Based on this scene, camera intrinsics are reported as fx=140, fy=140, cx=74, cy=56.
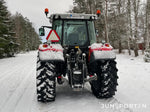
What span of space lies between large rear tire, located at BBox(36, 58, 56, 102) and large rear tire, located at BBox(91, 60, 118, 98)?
134cm

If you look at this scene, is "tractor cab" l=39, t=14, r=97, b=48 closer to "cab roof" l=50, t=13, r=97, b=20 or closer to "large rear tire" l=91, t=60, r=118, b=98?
"cab roof" l=50, t=13, r=97, b=20

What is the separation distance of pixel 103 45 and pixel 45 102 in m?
2.28

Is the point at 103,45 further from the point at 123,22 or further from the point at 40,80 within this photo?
the point at 123,22

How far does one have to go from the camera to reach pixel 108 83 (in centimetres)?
389

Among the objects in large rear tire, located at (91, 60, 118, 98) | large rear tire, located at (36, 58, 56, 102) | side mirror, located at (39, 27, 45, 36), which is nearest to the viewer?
large rear tire, located at (36, 58, 56, 102)

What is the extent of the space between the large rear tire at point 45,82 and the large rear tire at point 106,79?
52.9 inches

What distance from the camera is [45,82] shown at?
12.0 ft

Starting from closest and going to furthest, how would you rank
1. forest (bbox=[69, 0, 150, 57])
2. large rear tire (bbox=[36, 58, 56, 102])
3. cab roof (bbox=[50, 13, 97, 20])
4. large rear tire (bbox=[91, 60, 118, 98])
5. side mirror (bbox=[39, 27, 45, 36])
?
large rear tire (bbox=[36, 58, 56, 102]) < large rear tire (bbox=[91, 60, 118, 98]) < cab roof (bbox=[50, 13, 97, 20]) < side mirror (bbox=[39, 27, 45, 36]) < forest (bbox=[69, 0, 150, 57])

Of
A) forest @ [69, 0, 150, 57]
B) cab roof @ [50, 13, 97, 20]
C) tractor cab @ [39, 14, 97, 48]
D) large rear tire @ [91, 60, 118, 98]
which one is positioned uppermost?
forest @ [69, 0, 150, 57]

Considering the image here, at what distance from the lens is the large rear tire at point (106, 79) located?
12.8 feet

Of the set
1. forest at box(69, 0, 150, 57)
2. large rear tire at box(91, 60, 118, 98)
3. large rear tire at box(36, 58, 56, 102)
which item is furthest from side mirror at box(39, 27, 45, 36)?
forest at box(69, 0, 150, 57)

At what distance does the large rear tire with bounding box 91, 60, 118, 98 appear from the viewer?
390 centimetres

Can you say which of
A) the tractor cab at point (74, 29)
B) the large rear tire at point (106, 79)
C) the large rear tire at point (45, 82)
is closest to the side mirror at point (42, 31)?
the tractor cab at point (74, 29)

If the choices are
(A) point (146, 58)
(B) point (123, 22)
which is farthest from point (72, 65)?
(B) point (123, 22)
